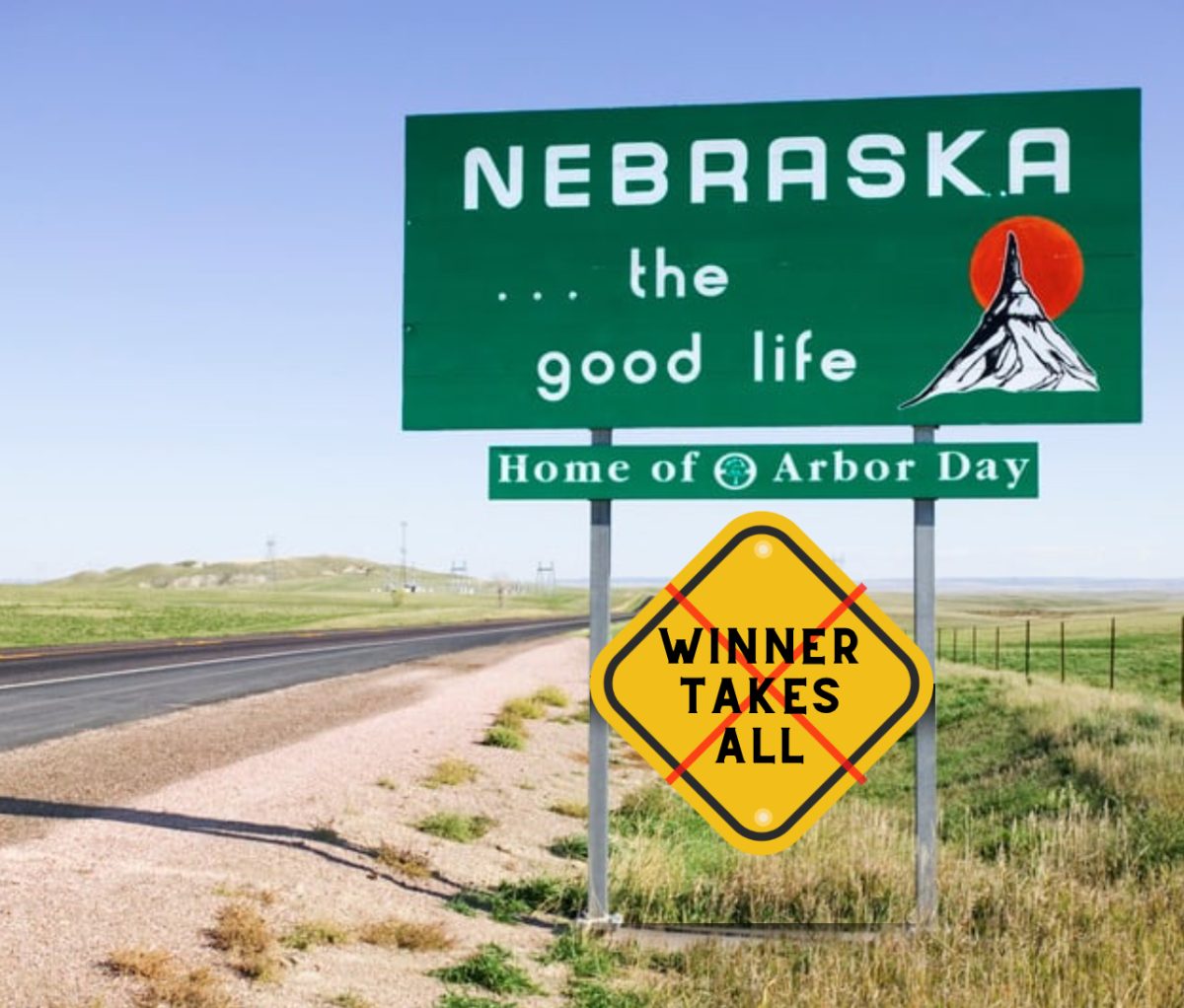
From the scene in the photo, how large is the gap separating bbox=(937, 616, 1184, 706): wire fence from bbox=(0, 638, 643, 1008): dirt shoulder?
17705 mm

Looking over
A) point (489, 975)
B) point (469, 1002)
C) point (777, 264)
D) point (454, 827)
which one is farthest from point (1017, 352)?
point (454, 827)

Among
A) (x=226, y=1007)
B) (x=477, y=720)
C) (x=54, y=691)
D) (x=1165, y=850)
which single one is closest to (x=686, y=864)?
(x=1165, y=850)

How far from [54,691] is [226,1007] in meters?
16.4

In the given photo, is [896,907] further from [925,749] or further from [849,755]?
[849,755]

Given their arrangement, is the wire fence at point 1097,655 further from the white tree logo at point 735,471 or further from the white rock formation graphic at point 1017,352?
the white tree logo at point 735,471

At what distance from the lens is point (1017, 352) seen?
778 centimetres

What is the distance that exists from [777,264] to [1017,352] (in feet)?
5.50

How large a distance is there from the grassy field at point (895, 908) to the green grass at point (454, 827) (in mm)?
866

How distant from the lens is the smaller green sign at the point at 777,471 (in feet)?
25.1

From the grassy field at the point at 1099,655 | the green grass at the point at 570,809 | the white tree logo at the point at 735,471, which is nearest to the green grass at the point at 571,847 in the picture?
the green grass at the point at 570,809

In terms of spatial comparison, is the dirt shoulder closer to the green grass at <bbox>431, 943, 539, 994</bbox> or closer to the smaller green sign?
the green grass at <bbox>431, 943, 539, 994</bbox>

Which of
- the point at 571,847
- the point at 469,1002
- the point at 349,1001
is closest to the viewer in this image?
the point at 349,1001

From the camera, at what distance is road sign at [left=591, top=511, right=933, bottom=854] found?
5359mm

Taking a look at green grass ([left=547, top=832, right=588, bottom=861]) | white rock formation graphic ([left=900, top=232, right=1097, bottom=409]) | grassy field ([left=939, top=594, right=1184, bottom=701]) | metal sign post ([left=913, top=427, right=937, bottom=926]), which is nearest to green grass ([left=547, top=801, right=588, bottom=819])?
green grass ([left=547, top=832, right=588, bottom=861])
